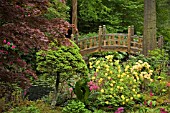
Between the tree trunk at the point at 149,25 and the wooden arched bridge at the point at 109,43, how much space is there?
3598 millimetres

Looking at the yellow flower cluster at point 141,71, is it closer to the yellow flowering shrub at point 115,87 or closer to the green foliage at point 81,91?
the yellow flowering shrub at point 115,87

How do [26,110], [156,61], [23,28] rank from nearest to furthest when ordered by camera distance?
[23,28], [26,110], [156,61]

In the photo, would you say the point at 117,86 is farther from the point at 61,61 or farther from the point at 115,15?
the point at 115,15

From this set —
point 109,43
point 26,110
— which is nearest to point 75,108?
point 26,110

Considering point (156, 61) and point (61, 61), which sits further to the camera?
point (156, 61)

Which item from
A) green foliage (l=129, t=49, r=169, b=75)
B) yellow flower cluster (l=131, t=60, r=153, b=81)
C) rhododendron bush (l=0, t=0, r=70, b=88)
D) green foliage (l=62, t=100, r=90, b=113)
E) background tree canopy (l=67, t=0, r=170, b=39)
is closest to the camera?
rhododendron bush (l=0, t=0, r=70, b=88)

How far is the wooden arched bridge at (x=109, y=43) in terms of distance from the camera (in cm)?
1484

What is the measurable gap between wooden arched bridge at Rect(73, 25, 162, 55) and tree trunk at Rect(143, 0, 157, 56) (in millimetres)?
3598

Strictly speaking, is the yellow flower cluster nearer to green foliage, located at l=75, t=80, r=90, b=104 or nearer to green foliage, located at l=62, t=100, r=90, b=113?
green foliage, located at l=75, t=80, r=90, b=104

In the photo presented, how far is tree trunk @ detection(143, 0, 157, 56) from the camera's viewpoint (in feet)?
35.6

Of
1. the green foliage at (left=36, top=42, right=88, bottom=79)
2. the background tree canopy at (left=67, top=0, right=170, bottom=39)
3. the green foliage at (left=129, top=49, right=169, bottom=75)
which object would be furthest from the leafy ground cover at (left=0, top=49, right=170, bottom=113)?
the background tree canopy at (left=67, top=0, right=170, bottom=39)

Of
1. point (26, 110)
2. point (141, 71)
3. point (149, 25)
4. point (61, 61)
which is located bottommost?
point (26, 110)

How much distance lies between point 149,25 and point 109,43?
16.0 ft

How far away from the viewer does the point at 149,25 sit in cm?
1088
